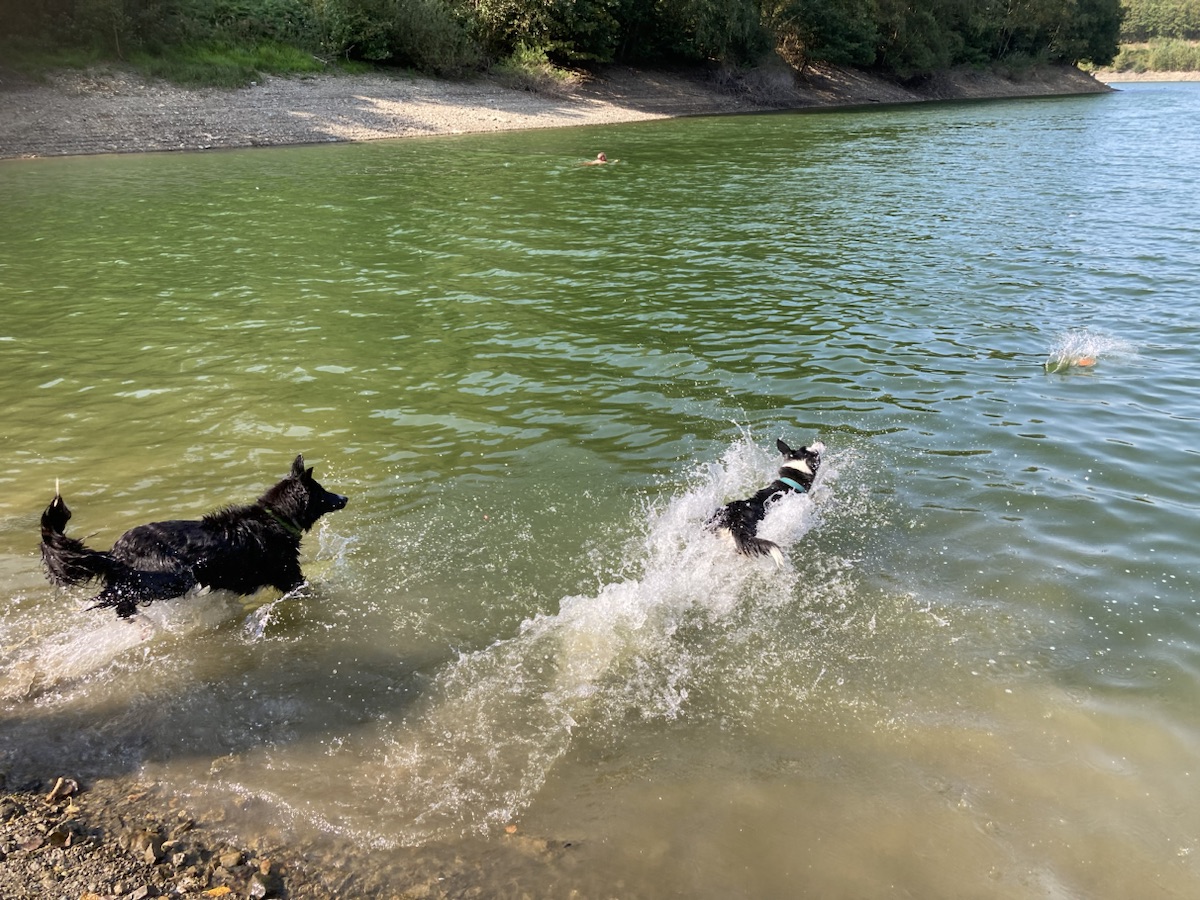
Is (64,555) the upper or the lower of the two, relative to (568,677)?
upper

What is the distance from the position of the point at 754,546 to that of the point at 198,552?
13.6ft

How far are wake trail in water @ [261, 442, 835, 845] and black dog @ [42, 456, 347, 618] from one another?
5.65 ft

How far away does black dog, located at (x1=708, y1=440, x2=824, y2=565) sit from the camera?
622 centimetres

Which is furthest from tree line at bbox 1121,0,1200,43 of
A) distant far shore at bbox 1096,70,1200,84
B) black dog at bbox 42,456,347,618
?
black dog at bbox 42,456,347,618

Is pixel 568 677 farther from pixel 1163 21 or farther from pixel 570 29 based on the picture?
pixel 1163 21

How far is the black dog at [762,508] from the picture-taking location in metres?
6.22

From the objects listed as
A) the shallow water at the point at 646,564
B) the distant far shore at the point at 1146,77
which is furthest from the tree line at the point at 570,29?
the distant far shore at the point at 1146,77

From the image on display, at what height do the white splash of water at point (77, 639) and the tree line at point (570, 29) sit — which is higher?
the tree line at point (570, 29)

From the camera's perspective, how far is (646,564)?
6.43m

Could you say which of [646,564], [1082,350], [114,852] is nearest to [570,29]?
[1082,350]

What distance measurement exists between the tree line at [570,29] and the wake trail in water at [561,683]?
141 ft

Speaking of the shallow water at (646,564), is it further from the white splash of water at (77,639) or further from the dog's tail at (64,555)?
the dog's tail at (64,555)

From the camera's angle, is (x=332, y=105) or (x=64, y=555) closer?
(x=64, y=555)

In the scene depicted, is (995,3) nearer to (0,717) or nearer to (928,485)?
(928,485)
